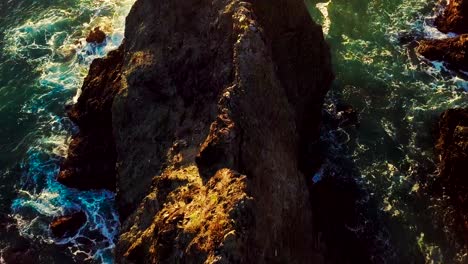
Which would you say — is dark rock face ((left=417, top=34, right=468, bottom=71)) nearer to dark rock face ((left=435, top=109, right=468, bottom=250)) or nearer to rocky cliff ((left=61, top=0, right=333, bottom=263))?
dark rock face ((left=435, top=109, right=468, bottom=250))

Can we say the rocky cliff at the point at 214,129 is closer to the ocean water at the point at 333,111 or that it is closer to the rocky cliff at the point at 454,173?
the ocean water at the point at 333,111

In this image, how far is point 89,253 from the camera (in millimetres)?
21422

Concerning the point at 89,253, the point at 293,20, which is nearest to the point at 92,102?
the point at 89,253

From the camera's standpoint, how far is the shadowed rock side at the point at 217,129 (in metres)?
13.4

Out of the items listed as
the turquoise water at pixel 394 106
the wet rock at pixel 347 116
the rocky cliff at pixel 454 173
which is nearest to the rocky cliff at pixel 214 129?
the wet rock at pixel 347 116

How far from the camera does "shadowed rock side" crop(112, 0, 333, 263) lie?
43.9 feet

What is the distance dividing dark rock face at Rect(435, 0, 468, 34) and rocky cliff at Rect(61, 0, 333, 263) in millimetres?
12154

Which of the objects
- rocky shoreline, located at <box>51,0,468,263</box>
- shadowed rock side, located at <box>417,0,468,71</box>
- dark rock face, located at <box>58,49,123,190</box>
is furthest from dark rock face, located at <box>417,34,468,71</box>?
dark rock face, located at <box>58,49,123,190</box>

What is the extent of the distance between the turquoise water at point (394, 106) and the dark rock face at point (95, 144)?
11.3 metres

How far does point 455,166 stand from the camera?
2217 cm

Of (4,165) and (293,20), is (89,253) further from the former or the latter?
(293,20)

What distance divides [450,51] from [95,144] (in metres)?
21.5

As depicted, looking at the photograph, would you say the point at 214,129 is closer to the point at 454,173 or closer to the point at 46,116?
the point at 454,173

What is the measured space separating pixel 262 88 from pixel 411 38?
57.9 feet
